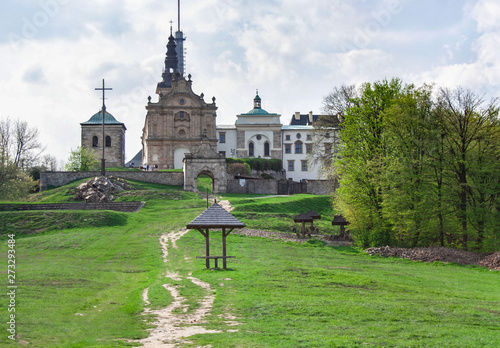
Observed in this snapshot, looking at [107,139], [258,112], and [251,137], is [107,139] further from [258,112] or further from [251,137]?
[258,112]

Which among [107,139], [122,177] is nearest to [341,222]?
[122,177]

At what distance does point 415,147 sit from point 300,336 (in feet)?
81.4

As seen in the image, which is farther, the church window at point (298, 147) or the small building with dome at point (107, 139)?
the church window at point (298, 147)

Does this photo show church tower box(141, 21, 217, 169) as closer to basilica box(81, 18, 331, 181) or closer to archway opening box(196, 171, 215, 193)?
basilica box(81, 18, 331, 181)

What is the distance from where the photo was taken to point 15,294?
1474 cm

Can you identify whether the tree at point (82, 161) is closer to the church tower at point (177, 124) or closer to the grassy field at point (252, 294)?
the church tower at point (177, 124)

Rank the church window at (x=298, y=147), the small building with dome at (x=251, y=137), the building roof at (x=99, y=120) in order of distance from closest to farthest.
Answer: the building roof at (x=99, y=120), the small building with dome at (x=251, y=137), the church window at (x=298, y=147)

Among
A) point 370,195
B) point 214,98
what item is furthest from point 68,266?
point 214,98

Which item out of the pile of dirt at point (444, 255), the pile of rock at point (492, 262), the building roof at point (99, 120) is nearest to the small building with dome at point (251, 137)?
the building roof at point (99, 120)

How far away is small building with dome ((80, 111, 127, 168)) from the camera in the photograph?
85.5m

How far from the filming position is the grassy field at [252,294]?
448 inches

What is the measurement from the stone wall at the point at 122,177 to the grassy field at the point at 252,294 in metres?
29.1

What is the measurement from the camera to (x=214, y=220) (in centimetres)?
2392

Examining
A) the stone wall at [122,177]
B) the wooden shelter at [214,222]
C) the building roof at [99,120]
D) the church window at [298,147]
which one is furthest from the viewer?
the church window at [298,147]
